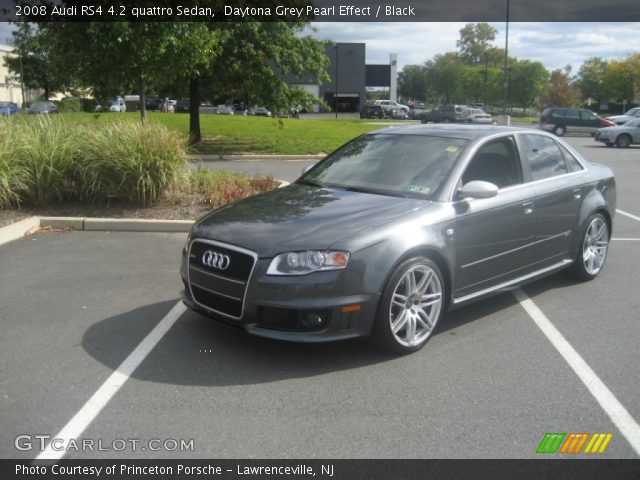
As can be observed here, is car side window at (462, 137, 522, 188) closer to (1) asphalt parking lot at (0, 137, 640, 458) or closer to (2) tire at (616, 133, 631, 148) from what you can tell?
(1) asphalt parking lot at (0, 137, 640, 458)

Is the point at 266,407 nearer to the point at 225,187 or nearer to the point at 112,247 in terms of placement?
the point at 112,247

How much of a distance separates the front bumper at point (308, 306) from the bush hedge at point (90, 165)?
209 inches

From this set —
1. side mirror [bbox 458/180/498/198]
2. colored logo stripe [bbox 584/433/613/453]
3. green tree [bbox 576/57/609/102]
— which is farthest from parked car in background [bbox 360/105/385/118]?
colored logo stripe [bbox 584/433/613/453]

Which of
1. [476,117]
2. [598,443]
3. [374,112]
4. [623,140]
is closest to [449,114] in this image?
[476,117]

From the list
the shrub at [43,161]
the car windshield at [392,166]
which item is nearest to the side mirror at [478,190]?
the car windshield at [392,166]

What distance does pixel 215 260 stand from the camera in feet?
15.0

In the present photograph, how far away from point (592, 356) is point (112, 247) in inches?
219

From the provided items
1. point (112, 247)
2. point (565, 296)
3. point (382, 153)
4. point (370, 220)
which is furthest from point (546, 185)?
point (112, 247)

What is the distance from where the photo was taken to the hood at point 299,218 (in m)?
4.38

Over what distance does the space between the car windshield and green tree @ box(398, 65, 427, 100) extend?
10505 cm

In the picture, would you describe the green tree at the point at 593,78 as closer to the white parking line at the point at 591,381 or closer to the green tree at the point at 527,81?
the green tree at the point at 527,81
